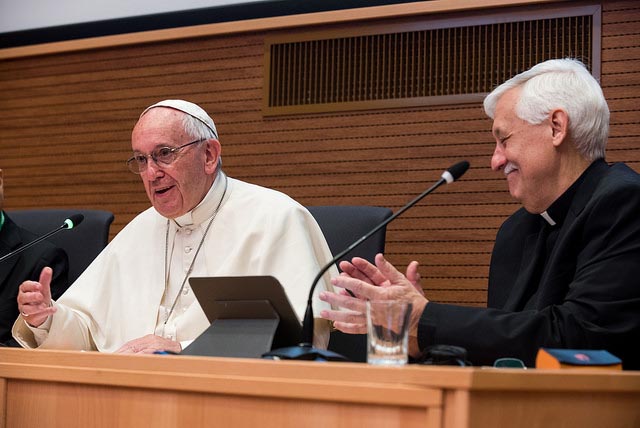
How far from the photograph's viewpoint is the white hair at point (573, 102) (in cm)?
254

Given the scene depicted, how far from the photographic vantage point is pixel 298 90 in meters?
4.88

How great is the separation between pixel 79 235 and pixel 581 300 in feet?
7.04

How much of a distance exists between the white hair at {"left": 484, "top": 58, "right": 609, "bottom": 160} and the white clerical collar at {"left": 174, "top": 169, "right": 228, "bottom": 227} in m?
1.13

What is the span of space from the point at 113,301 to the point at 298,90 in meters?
2.06

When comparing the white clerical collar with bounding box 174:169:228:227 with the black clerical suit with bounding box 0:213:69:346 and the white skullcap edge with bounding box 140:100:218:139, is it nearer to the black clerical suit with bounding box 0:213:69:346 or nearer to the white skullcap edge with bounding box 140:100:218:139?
the white skullcap edge with bounding box 140:100:218:139

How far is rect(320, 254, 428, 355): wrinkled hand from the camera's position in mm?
2137

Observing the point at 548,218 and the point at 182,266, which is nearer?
the point at 548,218

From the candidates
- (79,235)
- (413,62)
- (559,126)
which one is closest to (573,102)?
(559,126)

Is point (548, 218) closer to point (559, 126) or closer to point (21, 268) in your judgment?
point (559, 126)

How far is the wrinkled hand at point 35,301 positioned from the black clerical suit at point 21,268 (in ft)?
2.76

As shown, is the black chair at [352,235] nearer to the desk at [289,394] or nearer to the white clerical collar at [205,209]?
the white clerical collar at [205,209]

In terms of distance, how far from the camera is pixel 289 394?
1.49 metres

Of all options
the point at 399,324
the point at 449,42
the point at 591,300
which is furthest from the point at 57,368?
the point at 449,42

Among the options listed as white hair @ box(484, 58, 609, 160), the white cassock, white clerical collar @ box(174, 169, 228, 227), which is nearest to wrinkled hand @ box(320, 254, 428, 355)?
the white cassock
